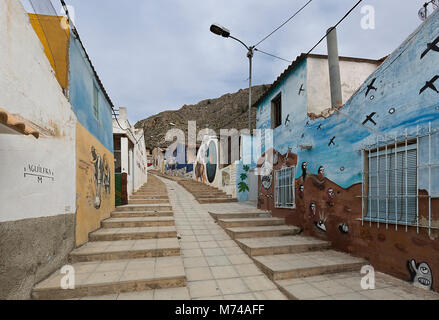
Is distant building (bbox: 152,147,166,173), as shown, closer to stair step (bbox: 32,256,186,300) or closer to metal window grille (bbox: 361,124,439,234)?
stair step (bbox: 32,256,186,300)

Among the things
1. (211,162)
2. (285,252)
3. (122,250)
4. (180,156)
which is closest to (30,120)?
(122,250)

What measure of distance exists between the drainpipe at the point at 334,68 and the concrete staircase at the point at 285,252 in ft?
11.8

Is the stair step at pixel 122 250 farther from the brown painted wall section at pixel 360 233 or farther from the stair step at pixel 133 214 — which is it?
the brown painted wall section at pixel 360 233

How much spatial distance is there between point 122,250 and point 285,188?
514 centimetres

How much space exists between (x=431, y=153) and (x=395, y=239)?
160cm

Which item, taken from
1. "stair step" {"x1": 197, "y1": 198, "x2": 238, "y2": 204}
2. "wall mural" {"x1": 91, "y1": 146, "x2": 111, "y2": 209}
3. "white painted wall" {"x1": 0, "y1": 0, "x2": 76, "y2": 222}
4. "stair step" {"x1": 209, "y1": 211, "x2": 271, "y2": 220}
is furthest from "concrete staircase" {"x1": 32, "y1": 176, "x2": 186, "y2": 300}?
"stair step" {"x1": 197, "y1": 198, "x2": 238, "y2": 204}

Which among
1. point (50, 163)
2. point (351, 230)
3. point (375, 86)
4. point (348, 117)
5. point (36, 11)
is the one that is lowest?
point (351, 230)

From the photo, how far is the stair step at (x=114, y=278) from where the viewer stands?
3.28 meters

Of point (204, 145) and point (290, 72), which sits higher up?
point (290, 72)

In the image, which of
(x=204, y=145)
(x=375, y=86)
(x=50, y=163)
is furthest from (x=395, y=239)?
(x=204, y=145)

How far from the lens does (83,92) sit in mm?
5172
